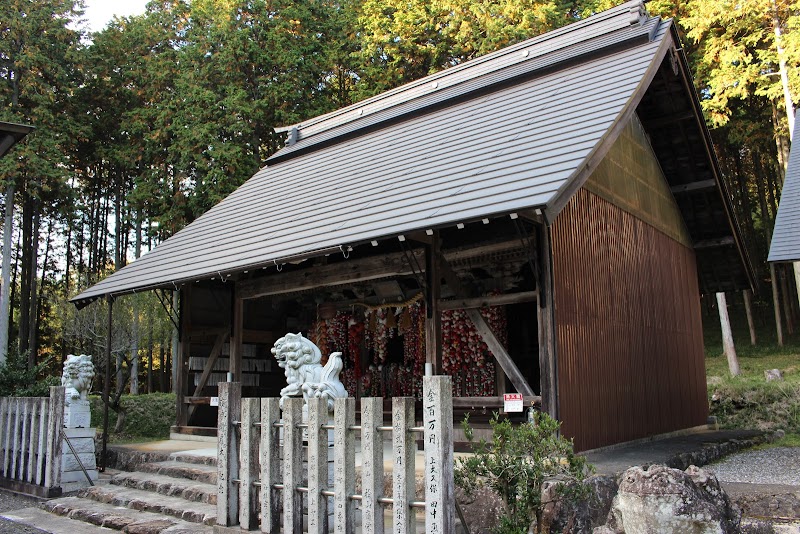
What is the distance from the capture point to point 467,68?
12.5 metres

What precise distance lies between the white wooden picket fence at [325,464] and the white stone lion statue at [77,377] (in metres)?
3.84

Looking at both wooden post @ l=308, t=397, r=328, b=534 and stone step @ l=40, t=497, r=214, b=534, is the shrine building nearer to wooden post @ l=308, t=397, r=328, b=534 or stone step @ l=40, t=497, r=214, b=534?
wooden post @ l=308, t=397, r=328, b=534

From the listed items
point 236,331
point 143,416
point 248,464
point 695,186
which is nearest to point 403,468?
point 248,464

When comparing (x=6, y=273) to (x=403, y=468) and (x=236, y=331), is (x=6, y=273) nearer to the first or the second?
(x=236, y=331)

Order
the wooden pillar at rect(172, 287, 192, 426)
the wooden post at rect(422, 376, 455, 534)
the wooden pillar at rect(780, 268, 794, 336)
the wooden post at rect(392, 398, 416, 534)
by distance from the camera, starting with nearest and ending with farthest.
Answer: the wooden post at rect(422, 376, 455, 534) < the wooden post at rect(392, 398, 416, 534) < the wooden pillar at rect(172, 287, 192, 426) < the wooden pillar at rect(780, 268, 794, 336)

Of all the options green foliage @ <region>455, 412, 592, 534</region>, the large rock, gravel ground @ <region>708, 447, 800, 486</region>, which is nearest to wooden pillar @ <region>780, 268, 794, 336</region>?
gravel ground @ <region>708, 447, 800, 486</region>

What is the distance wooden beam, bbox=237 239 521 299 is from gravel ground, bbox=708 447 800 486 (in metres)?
3.45

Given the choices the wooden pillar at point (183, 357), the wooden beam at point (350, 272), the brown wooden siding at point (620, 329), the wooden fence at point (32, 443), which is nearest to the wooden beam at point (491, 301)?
the brown wooden siding at point (620, 329)

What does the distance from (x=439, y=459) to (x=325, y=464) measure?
3.84ft

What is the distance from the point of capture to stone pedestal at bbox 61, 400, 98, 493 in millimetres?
8266

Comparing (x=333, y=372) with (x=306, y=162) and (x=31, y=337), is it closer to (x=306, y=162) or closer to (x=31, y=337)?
(x=306, y=162)

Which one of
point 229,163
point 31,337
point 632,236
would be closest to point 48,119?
point 229,163

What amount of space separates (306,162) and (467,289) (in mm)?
5499

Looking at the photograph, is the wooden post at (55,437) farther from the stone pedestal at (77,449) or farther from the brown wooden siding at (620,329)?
the brown wooden siding at (620,329)
